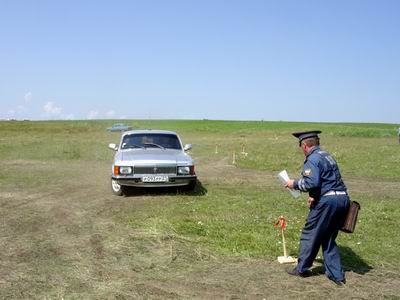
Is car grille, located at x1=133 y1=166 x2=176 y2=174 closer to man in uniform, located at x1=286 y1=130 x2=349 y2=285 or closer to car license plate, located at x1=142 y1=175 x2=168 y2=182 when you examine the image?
car license plate, located at x1=142 y1=175 x2=168 y2=182

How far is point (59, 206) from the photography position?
9.61 meters

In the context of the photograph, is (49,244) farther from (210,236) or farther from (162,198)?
(162,198)

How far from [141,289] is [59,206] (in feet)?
17.8

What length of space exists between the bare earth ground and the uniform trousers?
191mm

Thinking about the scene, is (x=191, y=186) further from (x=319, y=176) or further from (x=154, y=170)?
(x=319, y=176)

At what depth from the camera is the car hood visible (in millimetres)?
10461

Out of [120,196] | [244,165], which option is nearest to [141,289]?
[120,196]

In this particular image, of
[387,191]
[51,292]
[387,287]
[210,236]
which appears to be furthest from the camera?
[387,191]

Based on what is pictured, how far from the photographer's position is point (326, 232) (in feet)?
16.8

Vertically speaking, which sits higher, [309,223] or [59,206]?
[309,223]

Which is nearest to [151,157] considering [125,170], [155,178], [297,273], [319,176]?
[155,178]

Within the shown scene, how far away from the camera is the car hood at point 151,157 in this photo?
34.3 feet

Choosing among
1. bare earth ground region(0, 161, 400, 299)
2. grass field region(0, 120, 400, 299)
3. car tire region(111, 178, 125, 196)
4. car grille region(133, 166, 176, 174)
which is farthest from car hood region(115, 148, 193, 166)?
bare earth ground region(0, 161, 400, 299)

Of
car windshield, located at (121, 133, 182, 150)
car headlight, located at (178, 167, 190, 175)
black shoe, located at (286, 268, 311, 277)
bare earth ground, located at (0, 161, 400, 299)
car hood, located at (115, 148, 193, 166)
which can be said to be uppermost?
car windshield, located at (121, 133, 182, 150)
